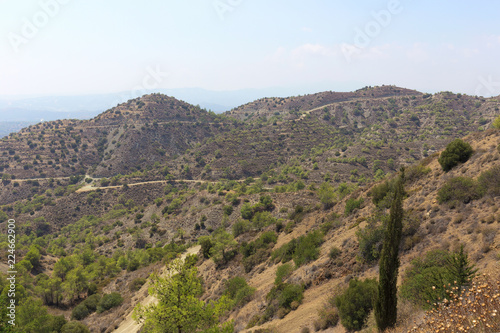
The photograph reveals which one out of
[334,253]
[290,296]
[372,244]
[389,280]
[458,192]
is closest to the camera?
[389,280]

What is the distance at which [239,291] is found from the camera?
23.4m

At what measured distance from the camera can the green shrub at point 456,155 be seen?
2217 centimetres

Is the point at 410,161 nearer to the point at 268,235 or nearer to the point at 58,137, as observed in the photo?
the point at 268,235

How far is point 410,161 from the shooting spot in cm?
8138

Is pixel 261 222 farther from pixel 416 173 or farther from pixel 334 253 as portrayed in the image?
pixel 416 173

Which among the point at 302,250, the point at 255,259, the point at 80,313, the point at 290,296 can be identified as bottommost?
the point at 80,313

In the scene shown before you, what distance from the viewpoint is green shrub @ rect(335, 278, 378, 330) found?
496 inches

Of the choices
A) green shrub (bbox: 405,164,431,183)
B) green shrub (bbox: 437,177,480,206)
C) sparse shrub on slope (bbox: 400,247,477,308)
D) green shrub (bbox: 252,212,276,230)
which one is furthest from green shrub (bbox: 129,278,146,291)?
green shrub (bbox: 437,177,480,206)

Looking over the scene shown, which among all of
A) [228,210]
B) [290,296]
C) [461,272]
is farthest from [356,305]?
[228,210]

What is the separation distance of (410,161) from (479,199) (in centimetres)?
7412

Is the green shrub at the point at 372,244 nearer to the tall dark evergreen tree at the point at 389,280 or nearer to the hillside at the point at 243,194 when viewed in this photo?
the hillside at the point at 243,194

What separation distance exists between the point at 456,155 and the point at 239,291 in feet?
72.1

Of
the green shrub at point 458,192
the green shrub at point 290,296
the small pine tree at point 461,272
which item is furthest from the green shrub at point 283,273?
the small pine tree at point 461,272

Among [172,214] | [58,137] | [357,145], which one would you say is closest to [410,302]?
[172,214]
